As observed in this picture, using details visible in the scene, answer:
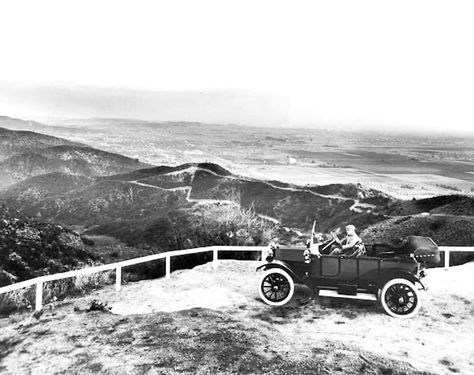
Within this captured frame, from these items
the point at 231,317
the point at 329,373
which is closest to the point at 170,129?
the point at 231,317

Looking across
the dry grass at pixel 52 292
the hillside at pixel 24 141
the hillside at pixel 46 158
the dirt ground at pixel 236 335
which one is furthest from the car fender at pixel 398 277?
the hillside at pixel 24 141

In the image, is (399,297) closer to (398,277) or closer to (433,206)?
(398,277)

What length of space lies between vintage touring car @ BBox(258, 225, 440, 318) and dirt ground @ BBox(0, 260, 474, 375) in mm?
213

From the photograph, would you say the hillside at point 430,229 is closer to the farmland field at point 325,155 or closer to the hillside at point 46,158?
the farmland field at point 325,155

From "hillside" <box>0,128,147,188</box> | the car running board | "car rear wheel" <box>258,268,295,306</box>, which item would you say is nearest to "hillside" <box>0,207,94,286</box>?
"hillside" <box>0,128,147,188</box>

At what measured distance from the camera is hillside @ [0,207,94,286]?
35.3ft

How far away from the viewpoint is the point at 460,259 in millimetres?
10383

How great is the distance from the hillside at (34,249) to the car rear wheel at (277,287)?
6.00 m

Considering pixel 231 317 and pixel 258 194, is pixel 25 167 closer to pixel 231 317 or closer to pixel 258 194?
pixel 258 194

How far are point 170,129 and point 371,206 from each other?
6.08 metres

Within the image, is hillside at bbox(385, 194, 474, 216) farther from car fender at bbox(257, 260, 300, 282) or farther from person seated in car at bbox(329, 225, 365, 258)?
car fender at bbox(257, 260, 300, 282)

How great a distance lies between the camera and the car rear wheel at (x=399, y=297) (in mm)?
6168

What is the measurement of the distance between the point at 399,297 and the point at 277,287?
1526 millimetres

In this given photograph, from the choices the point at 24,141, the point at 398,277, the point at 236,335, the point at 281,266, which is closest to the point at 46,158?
the point at 24,141
